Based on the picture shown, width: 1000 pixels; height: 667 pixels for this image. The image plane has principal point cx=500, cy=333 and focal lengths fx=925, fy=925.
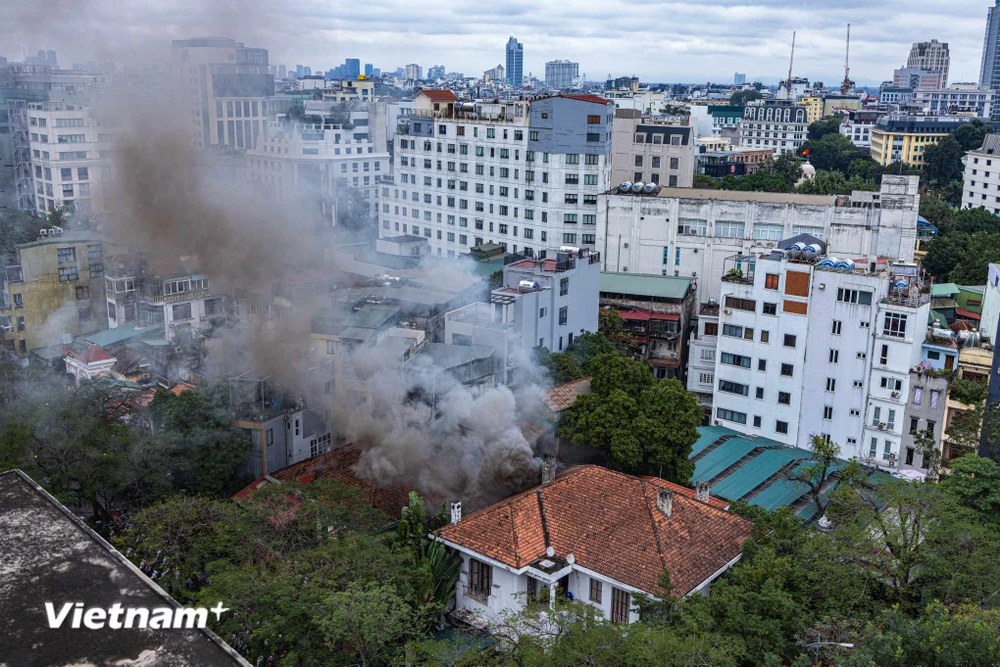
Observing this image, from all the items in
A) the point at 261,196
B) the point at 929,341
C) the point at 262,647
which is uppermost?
the point at 261,196

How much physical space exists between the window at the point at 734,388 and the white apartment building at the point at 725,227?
40.2ft

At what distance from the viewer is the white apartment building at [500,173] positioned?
50719 mm

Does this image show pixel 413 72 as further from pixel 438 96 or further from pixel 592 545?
pixel 592 545

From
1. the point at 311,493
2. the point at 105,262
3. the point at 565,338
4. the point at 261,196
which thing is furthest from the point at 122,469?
the point at 105,262

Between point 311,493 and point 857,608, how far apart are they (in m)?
12.5

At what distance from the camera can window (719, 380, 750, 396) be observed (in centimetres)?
3475

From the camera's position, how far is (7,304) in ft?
131

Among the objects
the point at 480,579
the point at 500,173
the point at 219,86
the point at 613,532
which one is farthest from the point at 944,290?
the point at 219,86

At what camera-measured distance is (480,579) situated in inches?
833

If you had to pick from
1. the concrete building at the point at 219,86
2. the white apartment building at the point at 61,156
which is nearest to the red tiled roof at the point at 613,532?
the concrete building at the point at 219,86

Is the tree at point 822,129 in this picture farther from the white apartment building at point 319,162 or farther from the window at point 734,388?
the window at point 734,388

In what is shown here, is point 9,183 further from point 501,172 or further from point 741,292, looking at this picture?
point 741,292

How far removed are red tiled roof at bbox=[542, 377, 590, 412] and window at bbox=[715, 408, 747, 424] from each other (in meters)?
7.65

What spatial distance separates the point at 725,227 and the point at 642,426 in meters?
22.4
